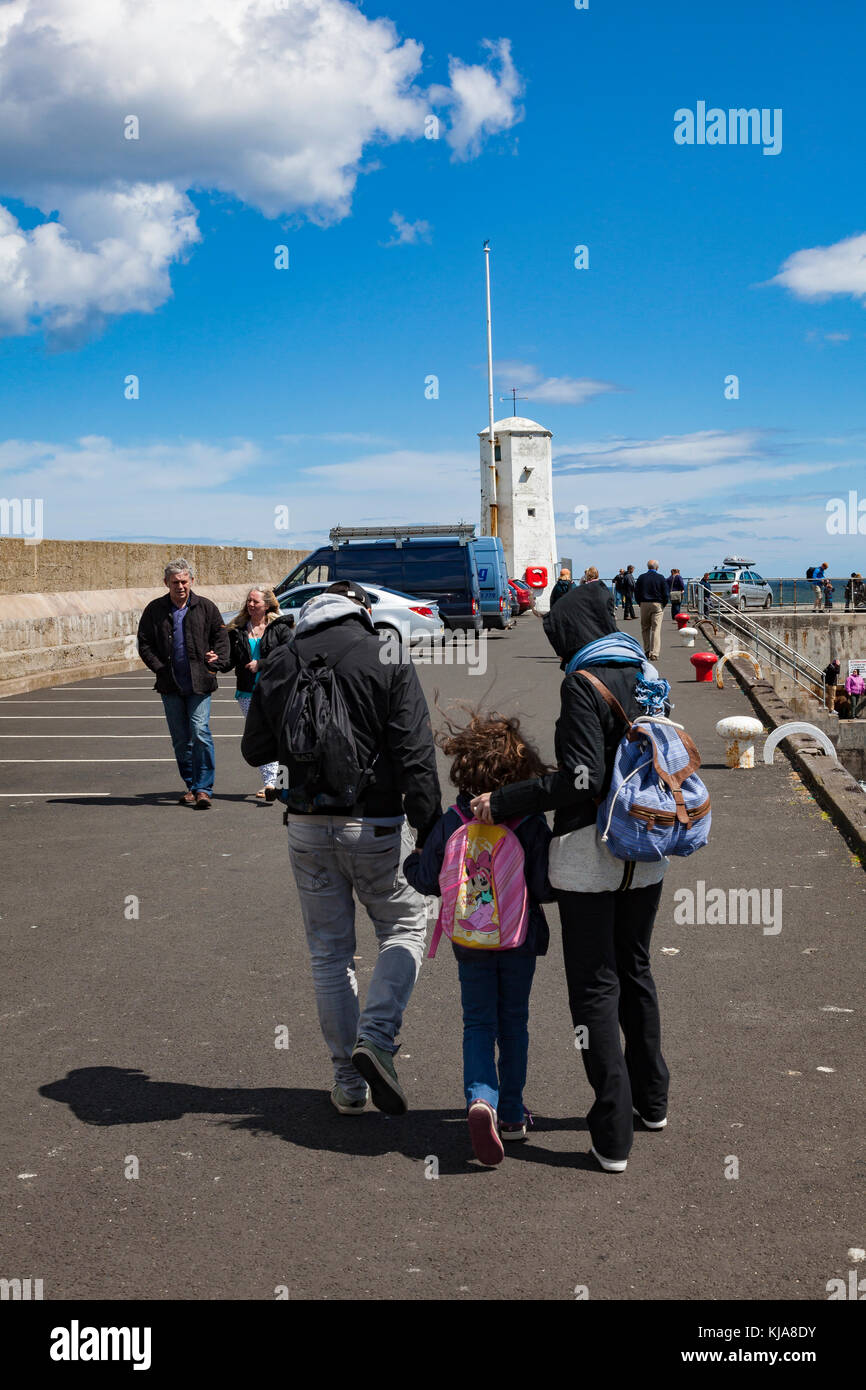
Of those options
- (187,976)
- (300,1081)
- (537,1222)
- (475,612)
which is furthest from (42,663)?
(537,1222)

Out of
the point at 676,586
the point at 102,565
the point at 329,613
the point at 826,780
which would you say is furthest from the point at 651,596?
the point at 676,586

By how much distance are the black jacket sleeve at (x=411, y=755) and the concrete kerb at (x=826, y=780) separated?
180 inches

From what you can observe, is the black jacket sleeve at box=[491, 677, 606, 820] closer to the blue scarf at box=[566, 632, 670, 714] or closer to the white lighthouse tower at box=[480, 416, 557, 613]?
the blue scarf at box=[566, 632, 670, 714]

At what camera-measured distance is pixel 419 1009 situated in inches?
215

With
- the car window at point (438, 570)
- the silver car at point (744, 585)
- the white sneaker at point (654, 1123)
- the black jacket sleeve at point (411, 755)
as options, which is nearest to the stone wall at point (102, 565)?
the car window at point (438, 570)

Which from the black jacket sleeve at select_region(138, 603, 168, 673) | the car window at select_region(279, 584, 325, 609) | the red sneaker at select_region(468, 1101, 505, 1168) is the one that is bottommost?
the red sneaker at select_region(468, 1101, 505, 1168)

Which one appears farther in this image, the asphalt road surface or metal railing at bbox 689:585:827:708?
metal railing at bbox 689:585:827:708

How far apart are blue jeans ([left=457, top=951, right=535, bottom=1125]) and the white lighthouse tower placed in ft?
201

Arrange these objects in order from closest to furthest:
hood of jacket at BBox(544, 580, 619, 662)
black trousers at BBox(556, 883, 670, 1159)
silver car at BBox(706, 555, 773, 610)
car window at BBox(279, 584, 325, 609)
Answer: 1. black trousers at BBox(556, 883, 670, 1159)
2. hood of jacket at BBox(544, 580, 619, 662)
3. car window at BBox(279, 584, 325, 609)
4. silver car at BBox(706, 555, 773, 610)

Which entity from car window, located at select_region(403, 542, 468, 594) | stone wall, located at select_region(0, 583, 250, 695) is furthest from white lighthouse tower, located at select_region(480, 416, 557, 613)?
stone wall, located at select_region(0, 583, 250, 695)

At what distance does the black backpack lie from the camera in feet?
13.5

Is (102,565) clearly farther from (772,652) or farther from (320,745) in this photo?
(320,745)

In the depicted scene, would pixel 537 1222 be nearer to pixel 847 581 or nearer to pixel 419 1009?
pixel 419 1009

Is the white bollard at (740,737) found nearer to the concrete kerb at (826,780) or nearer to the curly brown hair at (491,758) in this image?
the concrete kerb at (826,780)
